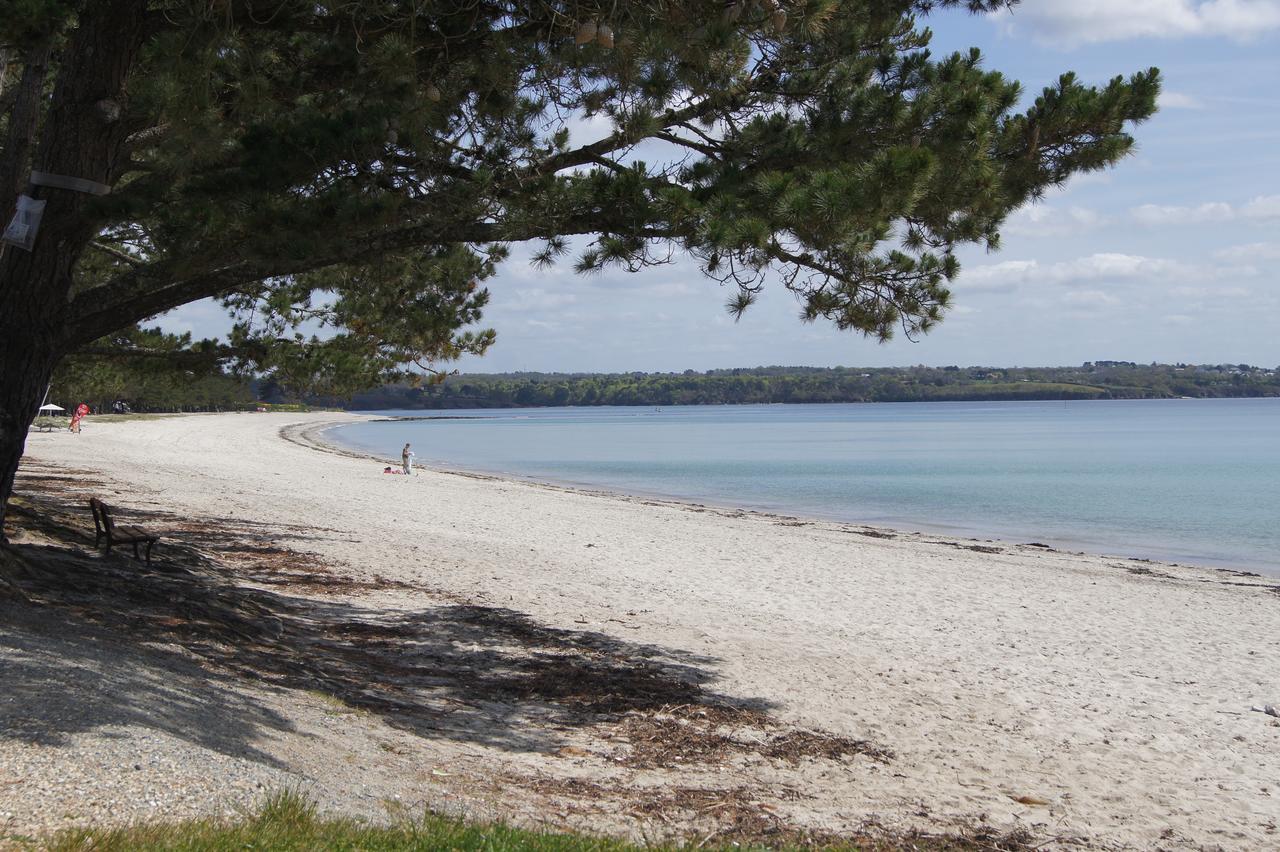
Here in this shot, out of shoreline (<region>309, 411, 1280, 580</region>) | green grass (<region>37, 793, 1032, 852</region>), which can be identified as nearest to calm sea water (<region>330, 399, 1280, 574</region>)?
shoreline (<region>309, 411, 1280, 580</region>)

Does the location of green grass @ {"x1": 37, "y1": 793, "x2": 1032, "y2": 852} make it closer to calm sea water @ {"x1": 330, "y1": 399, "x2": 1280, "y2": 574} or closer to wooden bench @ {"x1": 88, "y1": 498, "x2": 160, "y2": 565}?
wooden bench @ {"x1": 88, "y1": 498, "x2": 160, "y2": 565}

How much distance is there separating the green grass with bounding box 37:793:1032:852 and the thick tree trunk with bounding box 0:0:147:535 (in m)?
4.59

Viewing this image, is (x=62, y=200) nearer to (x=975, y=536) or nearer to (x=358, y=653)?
(x=358, y=653)

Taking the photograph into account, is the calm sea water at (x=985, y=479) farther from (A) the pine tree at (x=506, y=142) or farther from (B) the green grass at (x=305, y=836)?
(B) the green grass at (x=305, y=836)

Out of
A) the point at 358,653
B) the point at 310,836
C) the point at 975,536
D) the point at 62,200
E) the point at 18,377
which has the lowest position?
the point at 975,536

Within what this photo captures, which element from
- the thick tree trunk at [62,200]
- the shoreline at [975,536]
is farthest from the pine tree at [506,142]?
the shoreline at [975,536]

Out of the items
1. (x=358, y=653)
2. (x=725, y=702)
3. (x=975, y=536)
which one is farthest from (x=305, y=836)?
(x=975, y=536)

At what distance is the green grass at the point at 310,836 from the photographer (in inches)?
128

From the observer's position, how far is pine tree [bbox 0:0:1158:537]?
6031 mm

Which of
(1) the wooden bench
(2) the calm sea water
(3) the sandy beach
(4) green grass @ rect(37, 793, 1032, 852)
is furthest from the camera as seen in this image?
(2) the calm sea water

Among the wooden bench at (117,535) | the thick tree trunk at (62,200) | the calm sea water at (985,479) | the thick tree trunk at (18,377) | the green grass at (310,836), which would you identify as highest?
the thick tree trunk at (62,200)

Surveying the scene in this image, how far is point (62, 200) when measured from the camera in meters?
6.92

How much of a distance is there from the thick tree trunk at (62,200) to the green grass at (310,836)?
459 centimetres

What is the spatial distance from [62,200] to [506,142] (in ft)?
9.92
